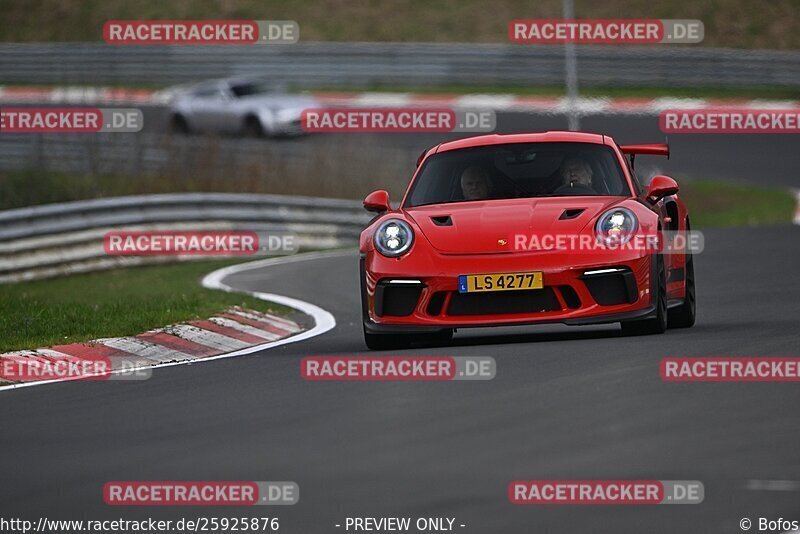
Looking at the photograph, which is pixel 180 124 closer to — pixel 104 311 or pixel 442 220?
pixel 104 311

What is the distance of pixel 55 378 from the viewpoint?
377 inches

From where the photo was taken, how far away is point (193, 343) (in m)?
11.1

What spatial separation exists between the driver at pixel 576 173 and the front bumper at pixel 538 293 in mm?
1057

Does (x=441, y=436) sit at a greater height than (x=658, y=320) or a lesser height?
lesser

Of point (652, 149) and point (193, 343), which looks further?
point (193, 343)

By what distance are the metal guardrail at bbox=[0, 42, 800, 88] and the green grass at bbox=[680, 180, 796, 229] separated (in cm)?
709

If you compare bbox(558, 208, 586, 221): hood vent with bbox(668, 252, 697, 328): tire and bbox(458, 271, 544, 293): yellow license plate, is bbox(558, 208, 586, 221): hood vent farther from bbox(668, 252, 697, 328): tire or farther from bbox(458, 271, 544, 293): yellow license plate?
bbox(668, 252, 697, 328): tire

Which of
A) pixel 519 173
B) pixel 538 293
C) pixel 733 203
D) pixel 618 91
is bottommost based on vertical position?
pixel 538 293

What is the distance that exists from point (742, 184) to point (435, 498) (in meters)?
22.6

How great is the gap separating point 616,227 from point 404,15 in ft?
110

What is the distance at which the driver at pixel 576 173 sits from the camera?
10.5m

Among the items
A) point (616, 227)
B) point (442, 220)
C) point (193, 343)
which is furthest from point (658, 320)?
point (193, 343)

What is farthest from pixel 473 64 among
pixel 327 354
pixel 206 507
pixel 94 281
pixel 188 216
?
pixel 206 507

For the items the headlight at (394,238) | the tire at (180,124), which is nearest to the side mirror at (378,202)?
the headlight at (394,238)
